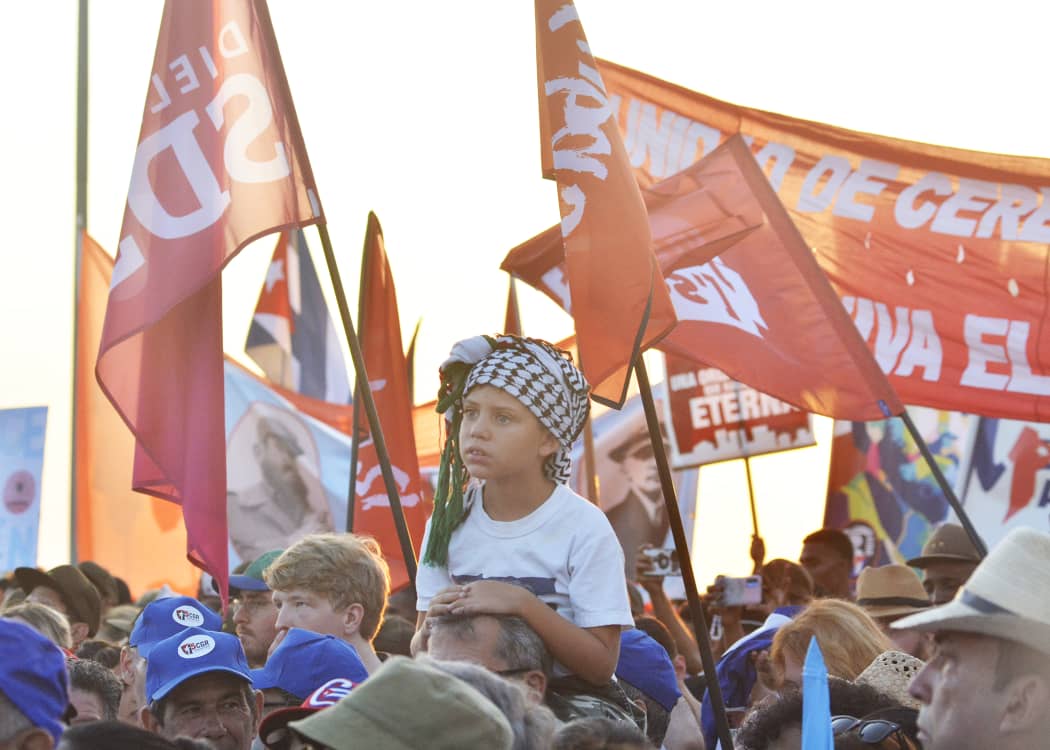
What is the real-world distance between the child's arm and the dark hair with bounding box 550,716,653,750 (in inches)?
31.8

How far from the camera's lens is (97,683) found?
19.2 feet

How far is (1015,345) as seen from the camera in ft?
33.7

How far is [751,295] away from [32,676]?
5579 millimetres

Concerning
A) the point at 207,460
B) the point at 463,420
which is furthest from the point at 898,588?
the point at 463,420

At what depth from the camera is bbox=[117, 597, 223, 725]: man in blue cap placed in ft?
20.1

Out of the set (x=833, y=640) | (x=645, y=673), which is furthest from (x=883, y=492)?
(x=645, y=673)

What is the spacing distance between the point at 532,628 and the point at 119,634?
4.94 meters

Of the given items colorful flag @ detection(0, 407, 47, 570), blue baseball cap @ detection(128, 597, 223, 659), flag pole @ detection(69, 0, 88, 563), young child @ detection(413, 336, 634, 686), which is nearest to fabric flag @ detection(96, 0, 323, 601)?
blue baseball cap @ detection(128, 597, 223, 659)

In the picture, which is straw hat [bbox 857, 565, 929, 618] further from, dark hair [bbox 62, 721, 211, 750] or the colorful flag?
the colorful flag

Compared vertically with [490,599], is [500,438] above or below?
above

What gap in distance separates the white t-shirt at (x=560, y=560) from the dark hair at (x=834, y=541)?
201 inches

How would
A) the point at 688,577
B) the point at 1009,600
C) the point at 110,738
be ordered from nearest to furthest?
the point at 1009,600
the point at 110,738
the point at 688,577

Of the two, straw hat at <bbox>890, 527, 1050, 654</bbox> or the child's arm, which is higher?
straw hat at <bbox>890, 527, 1050, 654</bbox>

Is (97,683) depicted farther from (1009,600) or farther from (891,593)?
(891,593)
